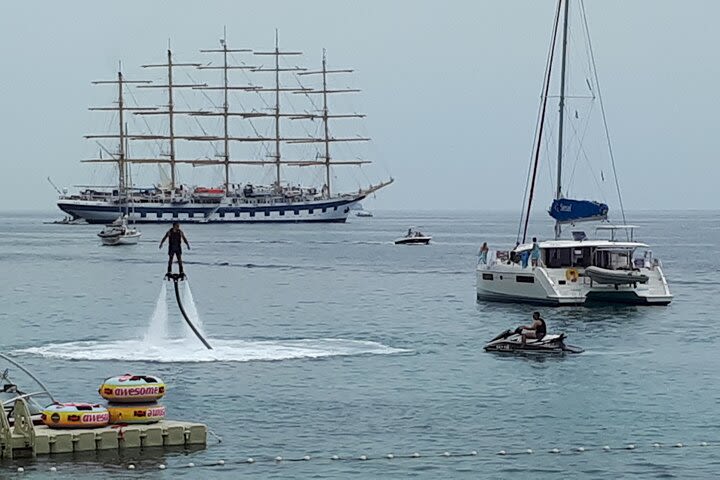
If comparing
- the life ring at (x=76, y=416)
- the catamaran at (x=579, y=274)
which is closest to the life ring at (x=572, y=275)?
the catamaran at (x=579, y=274)

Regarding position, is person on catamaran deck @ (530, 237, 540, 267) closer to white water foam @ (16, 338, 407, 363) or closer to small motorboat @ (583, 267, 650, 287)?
small motorboat @ (583, 267, 650, 287)

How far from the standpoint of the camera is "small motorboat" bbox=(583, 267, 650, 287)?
66125mm

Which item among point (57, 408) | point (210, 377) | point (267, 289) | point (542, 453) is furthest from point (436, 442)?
point (267, 289)

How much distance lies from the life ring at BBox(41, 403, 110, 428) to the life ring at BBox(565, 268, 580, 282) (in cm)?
3820

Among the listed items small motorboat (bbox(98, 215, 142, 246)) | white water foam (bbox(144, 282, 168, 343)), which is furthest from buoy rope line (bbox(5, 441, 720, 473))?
small motorboat (bbox(98, 215, 142, 246))

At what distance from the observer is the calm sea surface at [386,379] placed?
32.1 m

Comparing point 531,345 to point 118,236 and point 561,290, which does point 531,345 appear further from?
point 118,236

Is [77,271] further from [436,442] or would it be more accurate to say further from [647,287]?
[436,442]

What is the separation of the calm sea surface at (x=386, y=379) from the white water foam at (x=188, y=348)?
134 mm

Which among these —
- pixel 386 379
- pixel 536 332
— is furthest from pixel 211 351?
pixel 536 332

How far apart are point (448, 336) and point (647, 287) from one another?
43.7ft

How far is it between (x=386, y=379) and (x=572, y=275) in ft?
80.0

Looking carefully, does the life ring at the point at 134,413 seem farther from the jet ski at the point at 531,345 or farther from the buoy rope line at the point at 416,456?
the jet ski at the point at 531,345

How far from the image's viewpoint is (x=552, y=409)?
39.2m
